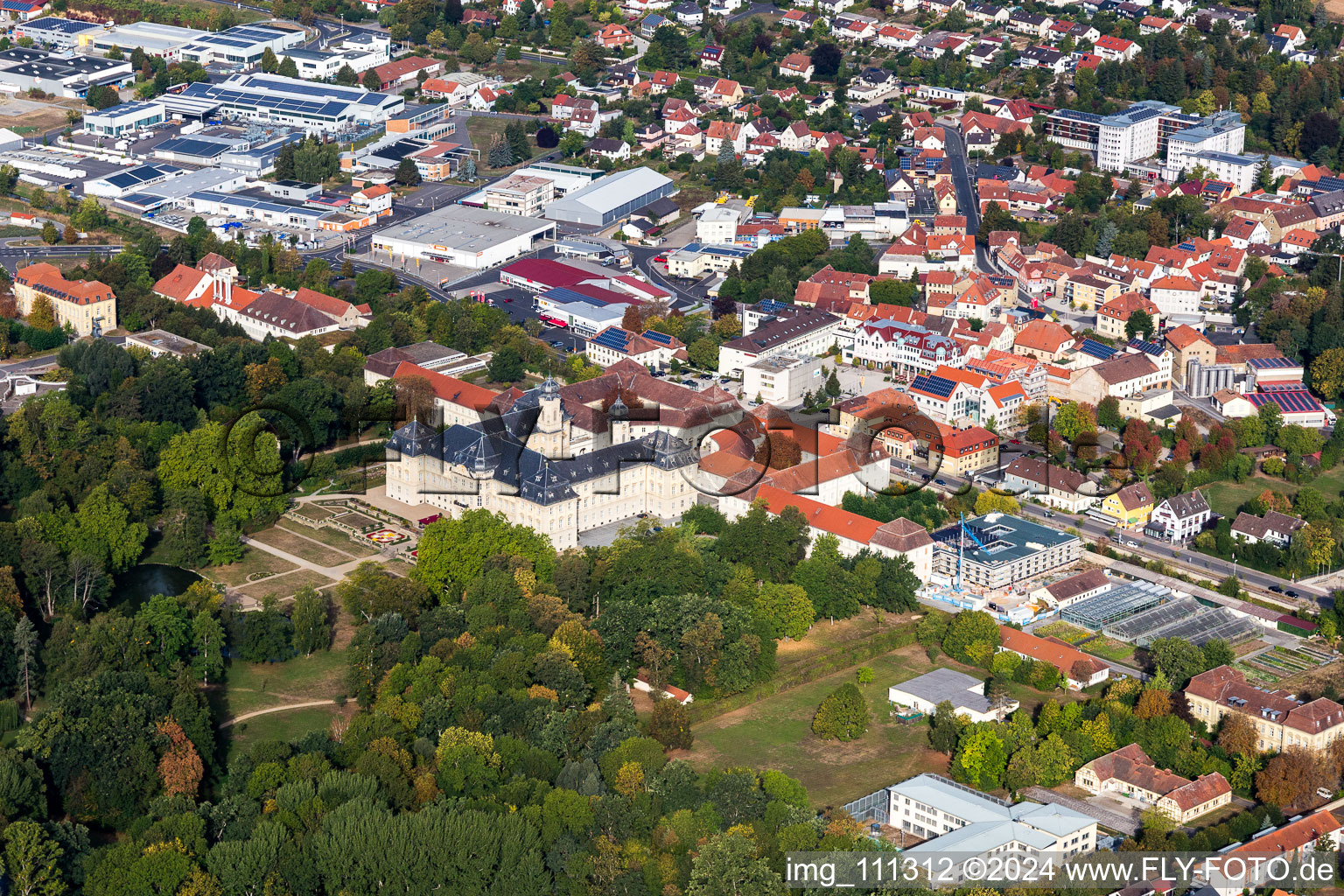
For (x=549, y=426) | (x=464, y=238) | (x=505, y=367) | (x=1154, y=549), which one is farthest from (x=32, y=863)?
(x=464, y=238)

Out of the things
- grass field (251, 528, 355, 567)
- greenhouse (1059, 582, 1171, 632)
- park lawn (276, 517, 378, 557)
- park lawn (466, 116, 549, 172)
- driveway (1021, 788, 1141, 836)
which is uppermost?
park lawn (466, 116, 549, 172)

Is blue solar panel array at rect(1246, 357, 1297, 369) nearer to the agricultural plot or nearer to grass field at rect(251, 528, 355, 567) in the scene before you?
the agricultural plot

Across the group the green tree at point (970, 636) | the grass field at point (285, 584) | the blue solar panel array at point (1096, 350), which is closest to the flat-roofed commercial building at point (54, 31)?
the grass field at point (285, 584)

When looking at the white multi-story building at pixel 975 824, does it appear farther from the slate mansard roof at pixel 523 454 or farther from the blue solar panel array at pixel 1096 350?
the blue solar panel array at pixel 1096 350

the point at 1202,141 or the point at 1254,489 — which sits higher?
the point at 1202,141

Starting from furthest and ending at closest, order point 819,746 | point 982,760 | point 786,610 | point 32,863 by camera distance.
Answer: point 786,610 < point 819,746 < point 982,760 < point 32,863

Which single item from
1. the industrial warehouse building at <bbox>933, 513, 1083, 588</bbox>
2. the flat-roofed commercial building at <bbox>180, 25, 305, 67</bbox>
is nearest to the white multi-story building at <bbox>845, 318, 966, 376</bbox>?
the industrial warehouse building at <bbox>933, 513, 1083, 588</bbox>

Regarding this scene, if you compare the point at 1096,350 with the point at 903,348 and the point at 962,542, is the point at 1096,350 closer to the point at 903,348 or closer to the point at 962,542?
the point at 903,348
